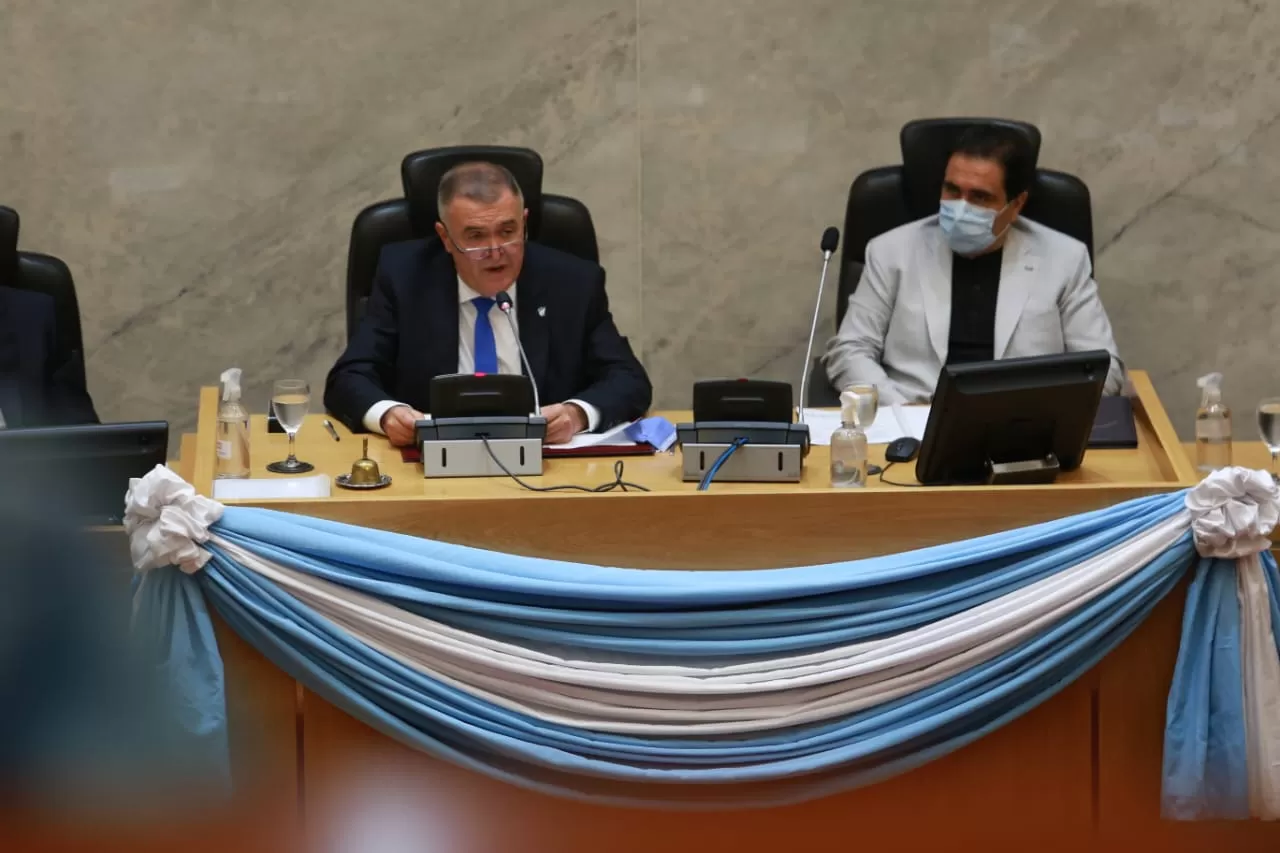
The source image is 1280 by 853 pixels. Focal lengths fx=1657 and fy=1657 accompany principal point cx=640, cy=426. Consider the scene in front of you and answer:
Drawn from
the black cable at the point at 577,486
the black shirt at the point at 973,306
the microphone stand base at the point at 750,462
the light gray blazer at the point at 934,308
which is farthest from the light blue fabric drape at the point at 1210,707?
the black shirt at the point at 973,306

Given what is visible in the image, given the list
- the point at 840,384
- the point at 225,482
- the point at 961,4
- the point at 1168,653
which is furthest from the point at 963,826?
the point at 961,4

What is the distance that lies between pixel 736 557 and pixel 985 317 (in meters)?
1.70

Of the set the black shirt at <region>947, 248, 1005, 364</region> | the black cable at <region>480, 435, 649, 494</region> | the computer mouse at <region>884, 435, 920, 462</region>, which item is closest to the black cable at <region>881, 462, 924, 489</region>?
the computer mouse at <region>884, 435, 920, 462</region>

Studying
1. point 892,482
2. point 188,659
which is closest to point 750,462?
point 892,482

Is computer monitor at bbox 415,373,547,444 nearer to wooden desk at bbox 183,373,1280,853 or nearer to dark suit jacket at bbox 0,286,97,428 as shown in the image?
wooden desk at bbox 183,373,1280,853

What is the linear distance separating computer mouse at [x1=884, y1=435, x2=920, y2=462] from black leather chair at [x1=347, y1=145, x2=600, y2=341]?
106 cm

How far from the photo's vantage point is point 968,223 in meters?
3.68

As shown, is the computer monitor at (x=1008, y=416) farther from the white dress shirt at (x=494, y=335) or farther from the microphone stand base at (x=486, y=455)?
the white dress shirt at (x=494, y=335)

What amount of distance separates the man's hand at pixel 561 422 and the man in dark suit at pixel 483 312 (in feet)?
0.80

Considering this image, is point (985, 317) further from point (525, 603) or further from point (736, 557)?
point (525, 603)

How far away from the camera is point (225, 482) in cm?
258

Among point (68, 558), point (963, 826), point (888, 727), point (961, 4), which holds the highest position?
point (961, 4)

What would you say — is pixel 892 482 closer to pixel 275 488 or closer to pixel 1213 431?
pixel 1213 431

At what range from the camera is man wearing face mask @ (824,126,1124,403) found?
12.0 feet
